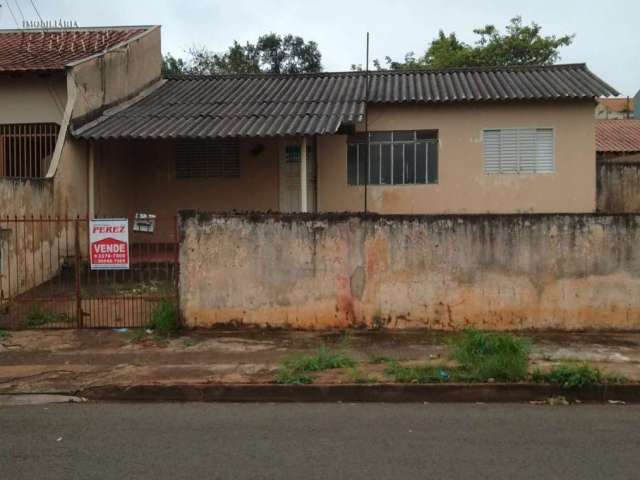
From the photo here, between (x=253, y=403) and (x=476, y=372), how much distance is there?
7.68 feet

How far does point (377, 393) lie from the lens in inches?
251

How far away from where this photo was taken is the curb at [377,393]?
6320 mm

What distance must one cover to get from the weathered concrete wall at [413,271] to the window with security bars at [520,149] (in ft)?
19.6

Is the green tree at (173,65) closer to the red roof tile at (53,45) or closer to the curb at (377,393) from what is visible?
the red roof tile at (53,45)

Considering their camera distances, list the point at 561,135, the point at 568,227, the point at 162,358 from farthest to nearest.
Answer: the point at 561,135, the point at 568,227, the point at 162,358

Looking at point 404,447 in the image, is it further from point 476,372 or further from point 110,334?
point 110,334

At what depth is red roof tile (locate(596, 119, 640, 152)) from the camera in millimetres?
22141

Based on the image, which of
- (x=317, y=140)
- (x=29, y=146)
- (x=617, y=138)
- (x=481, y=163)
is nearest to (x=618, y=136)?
(x=617, y=138)

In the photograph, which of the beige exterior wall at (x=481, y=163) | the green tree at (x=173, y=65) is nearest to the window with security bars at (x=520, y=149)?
the beige exterior wall at (x=481, y=163)

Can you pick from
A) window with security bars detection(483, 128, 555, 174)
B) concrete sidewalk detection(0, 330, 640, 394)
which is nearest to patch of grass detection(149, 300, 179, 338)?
concrete sidewalk detection(0, 330, 640, 394)

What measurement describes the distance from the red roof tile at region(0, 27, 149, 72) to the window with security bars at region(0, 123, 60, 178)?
1287 mm

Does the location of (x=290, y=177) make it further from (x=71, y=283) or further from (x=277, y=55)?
(x=277, y=55)

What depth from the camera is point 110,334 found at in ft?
30.0

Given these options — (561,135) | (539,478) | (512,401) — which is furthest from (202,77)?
(539,478)
